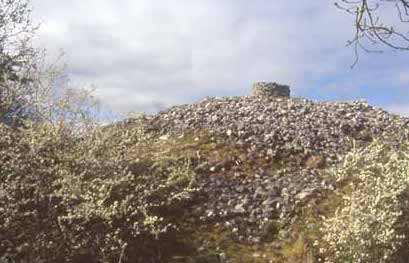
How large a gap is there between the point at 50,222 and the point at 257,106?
15.4 ft

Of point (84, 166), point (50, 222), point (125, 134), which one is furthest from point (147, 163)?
point (50, 222)

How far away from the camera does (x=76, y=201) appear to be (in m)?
8.05

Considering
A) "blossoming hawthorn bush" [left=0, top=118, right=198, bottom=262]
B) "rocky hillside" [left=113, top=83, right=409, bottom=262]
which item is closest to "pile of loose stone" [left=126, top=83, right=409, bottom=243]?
"rocky hillside" [left=113, top=83, right=409, bottom=262]

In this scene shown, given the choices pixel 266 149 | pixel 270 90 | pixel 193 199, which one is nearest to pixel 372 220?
pixel 193 199

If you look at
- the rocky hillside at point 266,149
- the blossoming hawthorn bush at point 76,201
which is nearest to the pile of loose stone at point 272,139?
the rocky hillside at point 266,149

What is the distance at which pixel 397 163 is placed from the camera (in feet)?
28.3

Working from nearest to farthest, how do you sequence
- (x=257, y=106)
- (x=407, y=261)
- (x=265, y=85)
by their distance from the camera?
(x=407, y=261) < (x=257, y=106) < (x=265, y=85)

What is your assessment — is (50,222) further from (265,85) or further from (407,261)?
(265,85)

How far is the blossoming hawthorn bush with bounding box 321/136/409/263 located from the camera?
25.2 feet

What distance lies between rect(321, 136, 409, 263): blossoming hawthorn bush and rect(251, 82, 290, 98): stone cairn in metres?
4.76

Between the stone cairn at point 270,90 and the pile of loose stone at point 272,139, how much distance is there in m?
0.02

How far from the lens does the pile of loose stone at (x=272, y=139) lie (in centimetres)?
894

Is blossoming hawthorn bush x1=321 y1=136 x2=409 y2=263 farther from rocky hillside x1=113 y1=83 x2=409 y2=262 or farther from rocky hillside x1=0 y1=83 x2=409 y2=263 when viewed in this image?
rocky hillside x1=113 y1=83 x2=409 y2=262

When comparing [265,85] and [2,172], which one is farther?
[265,85]
